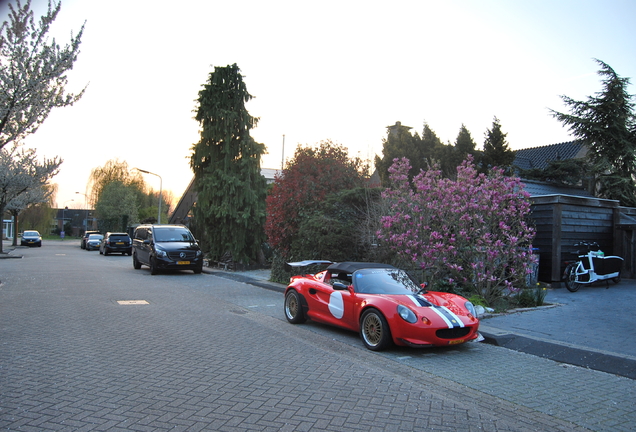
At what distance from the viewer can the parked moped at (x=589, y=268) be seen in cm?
1227

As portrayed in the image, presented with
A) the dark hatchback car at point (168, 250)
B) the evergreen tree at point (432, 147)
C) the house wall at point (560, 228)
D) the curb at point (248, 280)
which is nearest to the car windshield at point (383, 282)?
the curb at point (248, 280)

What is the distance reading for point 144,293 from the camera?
499 inches

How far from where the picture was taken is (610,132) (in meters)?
20.7

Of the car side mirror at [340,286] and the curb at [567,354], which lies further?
the car side mirror at [340,286]

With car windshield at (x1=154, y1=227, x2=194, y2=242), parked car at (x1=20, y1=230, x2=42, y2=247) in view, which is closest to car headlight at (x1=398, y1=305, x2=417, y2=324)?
car windshield at (x1=154, y1=227, x2=194, y2=242)

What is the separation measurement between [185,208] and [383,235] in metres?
29.6

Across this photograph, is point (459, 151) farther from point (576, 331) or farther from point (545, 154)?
point (576, 331)

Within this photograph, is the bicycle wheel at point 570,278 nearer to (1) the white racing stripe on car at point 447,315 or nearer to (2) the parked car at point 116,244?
(1) the white racing stripe on car at point 447,315

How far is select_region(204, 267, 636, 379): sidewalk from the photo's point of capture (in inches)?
251

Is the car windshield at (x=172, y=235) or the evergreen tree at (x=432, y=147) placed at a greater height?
the evergreen tree at (x=432, y=147)

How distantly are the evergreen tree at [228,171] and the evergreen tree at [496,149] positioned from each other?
39.2 feet

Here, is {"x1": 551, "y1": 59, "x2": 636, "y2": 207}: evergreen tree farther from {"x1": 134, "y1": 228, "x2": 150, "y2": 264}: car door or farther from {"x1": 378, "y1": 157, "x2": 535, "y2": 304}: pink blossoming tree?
{"x1": 134, "y1": 228, "x2": 150, "y2": 264}: car door

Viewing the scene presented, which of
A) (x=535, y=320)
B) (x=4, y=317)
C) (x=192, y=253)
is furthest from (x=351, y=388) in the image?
(x=192, y=253)

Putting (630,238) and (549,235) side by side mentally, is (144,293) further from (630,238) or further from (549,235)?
(630,238)
